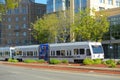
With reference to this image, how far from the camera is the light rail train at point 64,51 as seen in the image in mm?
49656

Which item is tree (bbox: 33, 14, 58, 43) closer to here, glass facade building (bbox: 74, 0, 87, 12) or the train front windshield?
glass facade building (bbox: 74, 0, 87, 12)

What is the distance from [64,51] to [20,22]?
8717 cm

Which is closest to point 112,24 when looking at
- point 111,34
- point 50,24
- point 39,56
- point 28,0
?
point 111,34

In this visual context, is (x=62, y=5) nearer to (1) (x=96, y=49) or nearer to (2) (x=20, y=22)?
(2) (x=20, y=22)

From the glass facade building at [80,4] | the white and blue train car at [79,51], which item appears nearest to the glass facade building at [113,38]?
the glass facade building at [80,4]

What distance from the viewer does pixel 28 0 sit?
13700cm

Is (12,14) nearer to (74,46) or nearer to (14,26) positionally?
(14,26)

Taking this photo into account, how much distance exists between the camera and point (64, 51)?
53.9 m

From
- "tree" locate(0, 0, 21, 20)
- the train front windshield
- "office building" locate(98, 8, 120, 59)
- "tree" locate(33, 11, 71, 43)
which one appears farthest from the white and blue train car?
"tree" locate(0, 0, 21, 20)

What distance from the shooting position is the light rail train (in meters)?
49.7

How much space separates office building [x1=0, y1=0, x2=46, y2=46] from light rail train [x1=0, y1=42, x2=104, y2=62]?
216ft

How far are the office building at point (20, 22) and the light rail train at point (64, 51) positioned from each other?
65.8 m

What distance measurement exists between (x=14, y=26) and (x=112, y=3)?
53.4 meters

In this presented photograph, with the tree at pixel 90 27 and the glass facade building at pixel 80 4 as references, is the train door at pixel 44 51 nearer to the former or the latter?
the tree at pixel 90 27
